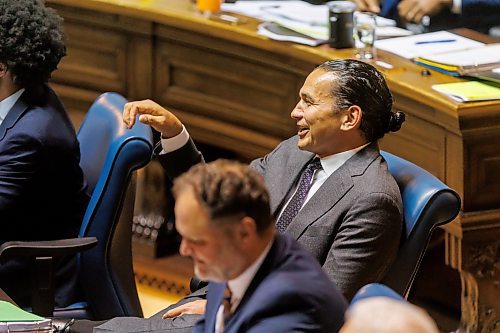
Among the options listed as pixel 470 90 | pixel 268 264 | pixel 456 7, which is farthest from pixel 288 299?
pixel 456 7

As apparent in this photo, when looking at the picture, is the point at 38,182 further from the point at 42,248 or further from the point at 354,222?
the point at 354,222

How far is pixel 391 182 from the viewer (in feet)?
8.48

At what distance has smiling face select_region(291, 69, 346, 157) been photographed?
2689 millimetres

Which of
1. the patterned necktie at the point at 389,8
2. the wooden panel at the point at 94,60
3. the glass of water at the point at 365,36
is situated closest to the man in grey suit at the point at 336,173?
the glass of water at the point at 365,36

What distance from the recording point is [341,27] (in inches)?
150

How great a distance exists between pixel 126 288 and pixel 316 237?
728 mm

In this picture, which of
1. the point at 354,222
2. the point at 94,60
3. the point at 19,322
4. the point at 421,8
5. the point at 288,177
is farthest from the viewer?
the point at 94,60

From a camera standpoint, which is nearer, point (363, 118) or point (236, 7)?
point (363, 118)

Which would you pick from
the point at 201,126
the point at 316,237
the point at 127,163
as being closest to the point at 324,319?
the point at 316,237

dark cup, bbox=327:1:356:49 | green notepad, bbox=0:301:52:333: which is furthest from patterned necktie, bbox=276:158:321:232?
dark cup, bbox=327:1:356:49

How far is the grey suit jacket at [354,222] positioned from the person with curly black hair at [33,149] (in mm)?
625

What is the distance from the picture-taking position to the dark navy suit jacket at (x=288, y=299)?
1892mm

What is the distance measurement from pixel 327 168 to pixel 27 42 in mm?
885

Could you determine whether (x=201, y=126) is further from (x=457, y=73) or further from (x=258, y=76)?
(x=457, y=73)
